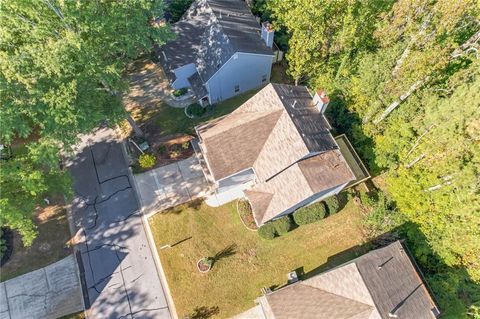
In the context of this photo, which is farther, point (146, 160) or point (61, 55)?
point (146, 160)

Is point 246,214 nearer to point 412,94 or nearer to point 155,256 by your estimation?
point 155,256

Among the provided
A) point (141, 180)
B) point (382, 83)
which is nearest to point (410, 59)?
point (382, 83)

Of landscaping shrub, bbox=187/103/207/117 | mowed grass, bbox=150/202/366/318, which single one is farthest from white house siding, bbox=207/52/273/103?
mowed grass, bbox=150/202/366/318

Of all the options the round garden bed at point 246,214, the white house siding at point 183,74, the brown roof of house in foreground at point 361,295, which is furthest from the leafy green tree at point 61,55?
the brown roof of house in foreground at point 361,295

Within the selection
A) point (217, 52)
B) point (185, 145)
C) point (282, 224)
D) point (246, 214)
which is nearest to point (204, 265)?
point (246, 214)

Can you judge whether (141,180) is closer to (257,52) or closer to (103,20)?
(103,20)

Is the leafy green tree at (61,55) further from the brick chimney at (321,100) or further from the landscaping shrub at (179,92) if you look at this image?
the brick chimney at (321,100)
